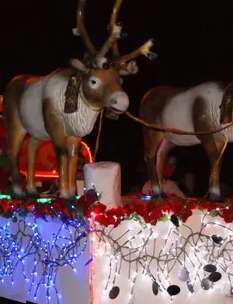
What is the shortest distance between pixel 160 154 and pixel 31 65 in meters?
4.15

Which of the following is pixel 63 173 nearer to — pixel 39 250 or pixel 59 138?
pixel 59 138

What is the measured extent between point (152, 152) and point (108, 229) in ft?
2.99

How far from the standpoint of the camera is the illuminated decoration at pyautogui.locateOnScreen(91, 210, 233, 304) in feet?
14.2

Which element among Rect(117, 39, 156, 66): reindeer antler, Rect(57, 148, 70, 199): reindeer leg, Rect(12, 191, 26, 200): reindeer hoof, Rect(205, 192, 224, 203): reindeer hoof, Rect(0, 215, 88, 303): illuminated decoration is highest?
Rect(117, 39, 156, 66): reindeer antler

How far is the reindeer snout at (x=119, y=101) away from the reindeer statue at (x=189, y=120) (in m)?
0.57

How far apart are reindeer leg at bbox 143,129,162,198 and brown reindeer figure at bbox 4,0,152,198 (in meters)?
0.52

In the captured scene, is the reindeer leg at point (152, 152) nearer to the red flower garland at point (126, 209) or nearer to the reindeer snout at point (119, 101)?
the red flower garland at point (126, 209)

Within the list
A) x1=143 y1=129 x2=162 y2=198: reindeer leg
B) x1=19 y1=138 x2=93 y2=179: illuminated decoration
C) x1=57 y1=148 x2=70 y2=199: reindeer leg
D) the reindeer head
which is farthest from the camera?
x1=19 y1=138 x2=93 y2=179: illuminated decoration

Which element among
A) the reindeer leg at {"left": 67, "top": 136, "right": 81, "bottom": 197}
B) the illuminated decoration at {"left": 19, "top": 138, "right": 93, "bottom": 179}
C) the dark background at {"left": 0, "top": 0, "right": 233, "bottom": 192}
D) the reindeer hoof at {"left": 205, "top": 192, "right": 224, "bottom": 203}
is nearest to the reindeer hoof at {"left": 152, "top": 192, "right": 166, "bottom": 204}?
the reindeer hoof at {"left": 205, "top": 192, "right": 224, "bottom": 203}

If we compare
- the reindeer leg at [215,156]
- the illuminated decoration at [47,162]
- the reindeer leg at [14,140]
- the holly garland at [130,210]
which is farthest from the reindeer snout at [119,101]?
the illuminated decoration at [47,162]

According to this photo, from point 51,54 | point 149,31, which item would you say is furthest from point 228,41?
point 51,54

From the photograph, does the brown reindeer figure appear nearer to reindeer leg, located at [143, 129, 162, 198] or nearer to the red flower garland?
the red flower garland

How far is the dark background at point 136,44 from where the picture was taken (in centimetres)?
794

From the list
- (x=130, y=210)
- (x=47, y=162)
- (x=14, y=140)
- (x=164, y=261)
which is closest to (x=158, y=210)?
(x=130, y=210)
